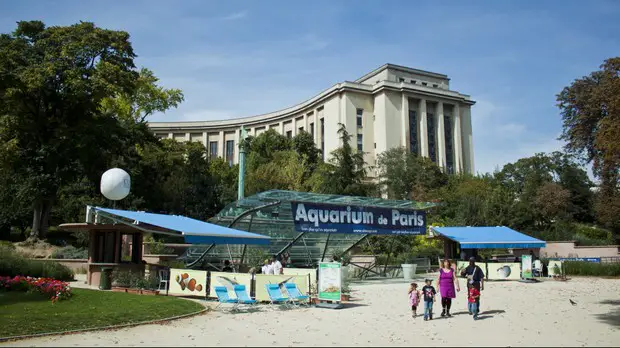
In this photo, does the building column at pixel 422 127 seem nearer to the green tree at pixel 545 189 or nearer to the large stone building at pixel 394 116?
the large stone building at pixel 394 116

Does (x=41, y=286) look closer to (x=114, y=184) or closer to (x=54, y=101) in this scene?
(x=114, y=184)

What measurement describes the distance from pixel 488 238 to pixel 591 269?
702 cm

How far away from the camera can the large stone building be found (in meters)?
82.4

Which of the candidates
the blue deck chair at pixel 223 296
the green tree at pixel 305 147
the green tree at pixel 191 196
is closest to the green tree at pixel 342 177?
the green tree at pixel 191 196

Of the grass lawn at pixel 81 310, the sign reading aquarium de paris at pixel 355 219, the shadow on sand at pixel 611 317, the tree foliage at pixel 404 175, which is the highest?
the tree foliage at pixel 404 175

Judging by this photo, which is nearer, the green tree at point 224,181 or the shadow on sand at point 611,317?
the shadow on sand at point 611,317

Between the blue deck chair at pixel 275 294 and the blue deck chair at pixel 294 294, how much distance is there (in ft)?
0.74

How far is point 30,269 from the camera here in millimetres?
21125

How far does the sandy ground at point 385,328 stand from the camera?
10.3 meters

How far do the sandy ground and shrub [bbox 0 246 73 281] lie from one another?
1131 centimetres

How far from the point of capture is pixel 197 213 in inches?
1716

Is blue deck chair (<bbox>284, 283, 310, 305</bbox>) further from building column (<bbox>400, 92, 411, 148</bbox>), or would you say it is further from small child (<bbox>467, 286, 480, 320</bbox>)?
building column (<bbox>400, 92, 411, 148</bbox>)

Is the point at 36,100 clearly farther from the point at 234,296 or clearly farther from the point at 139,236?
the point at 234,296

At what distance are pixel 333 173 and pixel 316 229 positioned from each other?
85.4 feet
